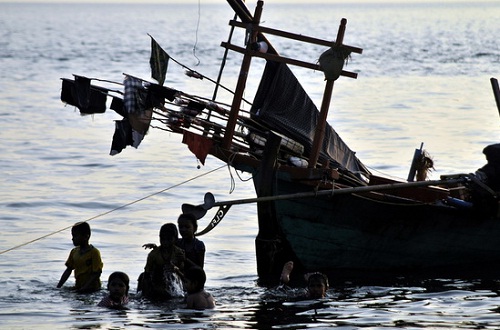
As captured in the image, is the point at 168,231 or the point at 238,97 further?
the point at 238,97

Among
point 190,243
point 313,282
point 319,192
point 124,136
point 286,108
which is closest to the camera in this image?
point 313,282

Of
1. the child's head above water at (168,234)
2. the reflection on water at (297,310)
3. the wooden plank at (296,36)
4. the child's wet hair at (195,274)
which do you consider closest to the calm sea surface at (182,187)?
the reflection on water at (297,310)

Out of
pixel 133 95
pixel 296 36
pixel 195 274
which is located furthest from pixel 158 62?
pixel 195 274

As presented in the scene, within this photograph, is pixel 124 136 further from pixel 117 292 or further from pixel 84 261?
pixel 117 292

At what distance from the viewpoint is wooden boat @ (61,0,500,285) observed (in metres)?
13.5

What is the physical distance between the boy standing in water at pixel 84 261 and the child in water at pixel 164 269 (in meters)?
0.56

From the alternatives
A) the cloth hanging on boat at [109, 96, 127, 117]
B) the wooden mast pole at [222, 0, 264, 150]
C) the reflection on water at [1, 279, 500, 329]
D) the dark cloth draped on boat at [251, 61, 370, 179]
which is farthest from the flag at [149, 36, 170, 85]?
Answer: the reflection on water at [1, 279, 500, 329]

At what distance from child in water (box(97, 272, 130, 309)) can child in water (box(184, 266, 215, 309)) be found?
65 cm

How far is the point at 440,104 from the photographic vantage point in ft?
123

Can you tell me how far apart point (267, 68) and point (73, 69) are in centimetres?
3618

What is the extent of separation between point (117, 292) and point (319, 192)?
2661mm

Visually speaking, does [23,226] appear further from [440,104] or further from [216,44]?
[216,44]

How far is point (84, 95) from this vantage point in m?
13.6

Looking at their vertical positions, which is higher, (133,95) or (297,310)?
(133,95)
